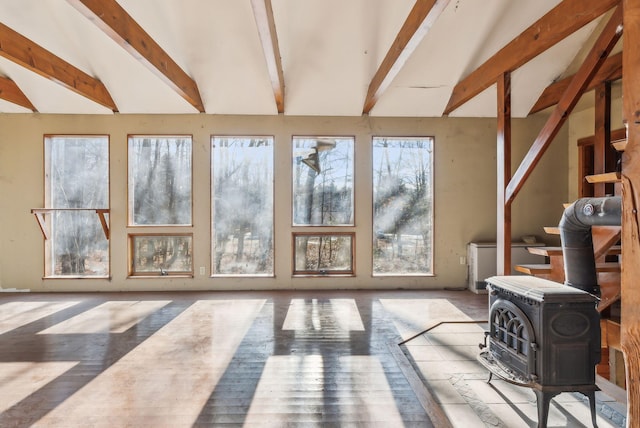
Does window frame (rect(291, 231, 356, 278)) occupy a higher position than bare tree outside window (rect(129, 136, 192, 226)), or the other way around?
bare tree outside window (rect(129, 136, 192, 226))

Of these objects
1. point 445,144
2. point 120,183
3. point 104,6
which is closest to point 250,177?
point 120,183

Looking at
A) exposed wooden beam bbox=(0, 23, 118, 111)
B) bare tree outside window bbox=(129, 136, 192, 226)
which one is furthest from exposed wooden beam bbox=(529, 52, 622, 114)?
exposed wooden beam bbox=(0, 23, 118, 111)

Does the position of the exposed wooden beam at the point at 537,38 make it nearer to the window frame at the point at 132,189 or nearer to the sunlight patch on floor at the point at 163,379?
the sunlight patch on floor at the point at 163,379

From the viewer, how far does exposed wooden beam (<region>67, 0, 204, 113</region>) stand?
8.37ft

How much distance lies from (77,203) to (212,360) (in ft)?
12.6

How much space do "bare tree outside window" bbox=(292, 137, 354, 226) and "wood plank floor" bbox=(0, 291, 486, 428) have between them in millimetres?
1288

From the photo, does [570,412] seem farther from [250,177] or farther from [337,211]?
[250,177]

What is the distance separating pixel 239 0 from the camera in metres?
3.32

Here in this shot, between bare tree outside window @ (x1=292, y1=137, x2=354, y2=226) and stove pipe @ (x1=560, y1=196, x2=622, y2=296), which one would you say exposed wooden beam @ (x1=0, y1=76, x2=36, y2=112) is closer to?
bare tree outside window @ (x1=292, y1=137, x2=354, y2=226)

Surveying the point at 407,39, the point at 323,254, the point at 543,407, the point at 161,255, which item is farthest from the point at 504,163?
the point at 161,255

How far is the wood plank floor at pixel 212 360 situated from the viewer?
206cm

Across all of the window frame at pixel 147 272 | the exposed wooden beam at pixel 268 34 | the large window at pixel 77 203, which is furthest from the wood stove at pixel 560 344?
the large window at pixel 77 203

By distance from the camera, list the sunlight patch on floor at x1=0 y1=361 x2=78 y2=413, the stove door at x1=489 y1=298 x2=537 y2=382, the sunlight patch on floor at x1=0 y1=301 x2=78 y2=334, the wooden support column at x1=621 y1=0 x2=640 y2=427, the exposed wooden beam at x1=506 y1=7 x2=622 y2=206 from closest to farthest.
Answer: the wooden support column at x1=621 y1=0 x2=640 y2=427, the stove door at x1=489 y1=298 x2=537 y2=382, the sunlight patch on floor at x1=0 y1=361 x2=78 y2=413, the exposed wooden beam at x1=506 y1=7 x2=622 y2=206, the sunlight patch on floor at x1=0 y1=301 x2=78 y2=334

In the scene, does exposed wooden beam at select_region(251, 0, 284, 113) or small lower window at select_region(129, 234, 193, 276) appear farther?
small lower window at select_region(129, 234, 193, 276)
